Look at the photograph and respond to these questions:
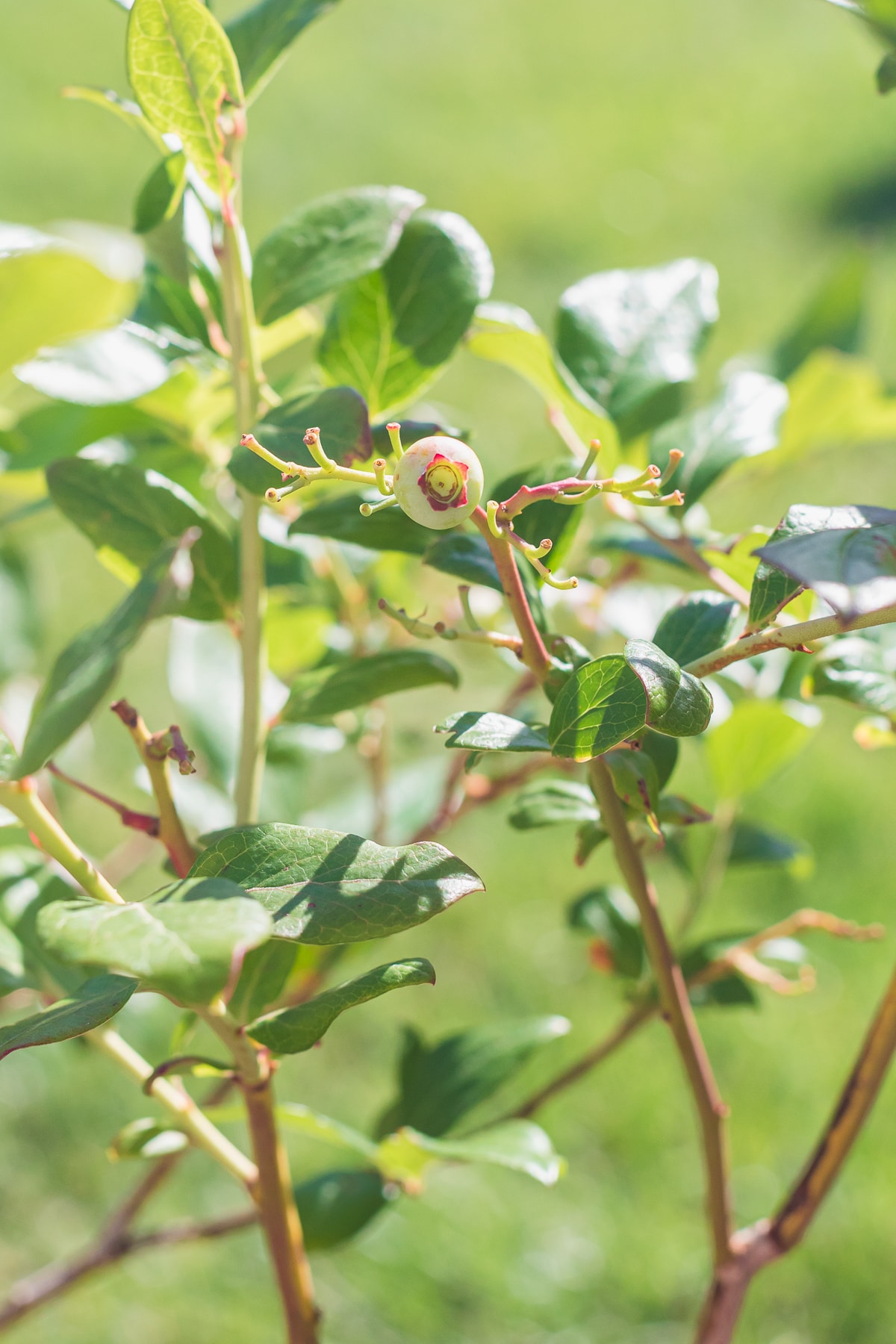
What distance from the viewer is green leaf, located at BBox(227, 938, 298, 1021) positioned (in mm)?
438

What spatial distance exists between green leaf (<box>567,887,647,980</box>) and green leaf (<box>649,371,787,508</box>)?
0.20 m

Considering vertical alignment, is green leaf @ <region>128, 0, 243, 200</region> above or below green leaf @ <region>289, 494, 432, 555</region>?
above

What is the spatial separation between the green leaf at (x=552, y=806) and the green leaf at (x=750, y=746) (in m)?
0.18

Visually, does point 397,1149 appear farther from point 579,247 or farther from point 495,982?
point 579,247

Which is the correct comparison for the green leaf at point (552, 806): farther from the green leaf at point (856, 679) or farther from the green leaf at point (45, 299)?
the green leaf at point (45, 299)

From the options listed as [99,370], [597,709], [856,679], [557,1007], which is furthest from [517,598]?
[557,1007]

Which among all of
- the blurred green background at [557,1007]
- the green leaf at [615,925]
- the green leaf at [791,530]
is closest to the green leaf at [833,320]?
the blurred green background at [557,1007]

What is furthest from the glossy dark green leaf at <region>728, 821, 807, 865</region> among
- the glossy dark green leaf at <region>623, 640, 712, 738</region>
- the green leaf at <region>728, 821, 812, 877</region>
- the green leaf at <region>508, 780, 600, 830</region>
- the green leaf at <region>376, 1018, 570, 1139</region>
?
the glossy dark green leaf at <region>623, 640, 712, 738</region>

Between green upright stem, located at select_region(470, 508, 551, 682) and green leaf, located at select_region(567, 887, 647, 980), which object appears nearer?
green upright stem, located at select_region(470, 508, 551, 682)

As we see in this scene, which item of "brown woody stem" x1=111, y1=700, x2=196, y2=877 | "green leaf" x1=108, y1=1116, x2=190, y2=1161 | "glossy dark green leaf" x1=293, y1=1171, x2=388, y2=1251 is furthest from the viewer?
"glossy dark green leaf" x1=293, y1=1171, x2=388, y2=1251

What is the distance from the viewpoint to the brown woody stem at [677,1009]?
0.38m

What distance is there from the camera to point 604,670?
0.34 m

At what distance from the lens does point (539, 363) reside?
0.50 metres

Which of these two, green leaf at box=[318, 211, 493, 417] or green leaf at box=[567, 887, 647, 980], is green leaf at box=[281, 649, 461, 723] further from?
green leaf at box=[567, 887, 647, 980]
